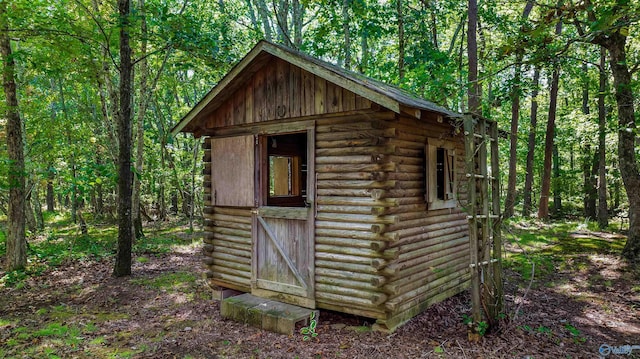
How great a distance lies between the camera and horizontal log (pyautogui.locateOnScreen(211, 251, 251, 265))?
7.59 metres

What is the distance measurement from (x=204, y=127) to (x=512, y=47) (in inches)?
245

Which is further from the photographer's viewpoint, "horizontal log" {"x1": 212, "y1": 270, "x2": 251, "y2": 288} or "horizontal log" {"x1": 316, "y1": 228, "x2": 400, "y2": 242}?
"horizontal log" {"x1": 212, "y1": 270, "x2": 251, "y2": 288}

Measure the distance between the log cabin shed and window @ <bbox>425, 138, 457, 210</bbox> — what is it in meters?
0.03

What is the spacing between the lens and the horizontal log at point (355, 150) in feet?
19.6

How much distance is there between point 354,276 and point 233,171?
3063 millimetres

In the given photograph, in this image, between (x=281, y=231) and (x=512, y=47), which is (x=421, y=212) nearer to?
(x=281, y=231)

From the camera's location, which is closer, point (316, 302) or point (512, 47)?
point (316, 302)

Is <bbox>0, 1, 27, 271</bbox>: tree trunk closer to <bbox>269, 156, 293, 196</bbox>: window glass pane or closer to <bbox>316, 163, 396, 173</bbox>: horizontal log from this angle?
<bbox>269, 156, 293, 196</bbox>: window glass pane

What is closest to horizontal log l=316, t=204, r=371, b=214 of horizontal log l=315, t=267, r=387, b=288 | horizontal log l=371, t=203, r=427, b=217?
horizontal log l=371, t=203, r=427, b=217

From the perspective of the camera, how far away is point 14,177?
9.41 m

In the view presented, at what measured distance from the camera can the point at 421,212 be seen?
683 cm

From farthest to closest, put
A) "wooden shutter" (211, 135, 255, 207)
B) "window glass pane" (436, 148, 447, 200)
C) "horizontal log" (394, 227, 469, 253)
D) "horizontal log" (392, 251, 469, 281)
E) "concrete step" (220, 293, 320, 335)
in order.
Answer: "window glass pane" (436, 148, 447, 200), "wooden shutter" (211, 135, 255, 207), "horizontal log" (394, 227, 469, 253), "horizontal log" (392, 251, 469, 281), "concrete step" (220, 293, 320, 335)

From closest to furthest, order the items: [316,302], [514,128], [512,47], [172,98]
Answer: [316,302]
[512,47]
[514,128]
[172,98]

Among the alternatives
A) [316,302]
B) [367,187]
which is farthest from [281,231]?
[367,187]
